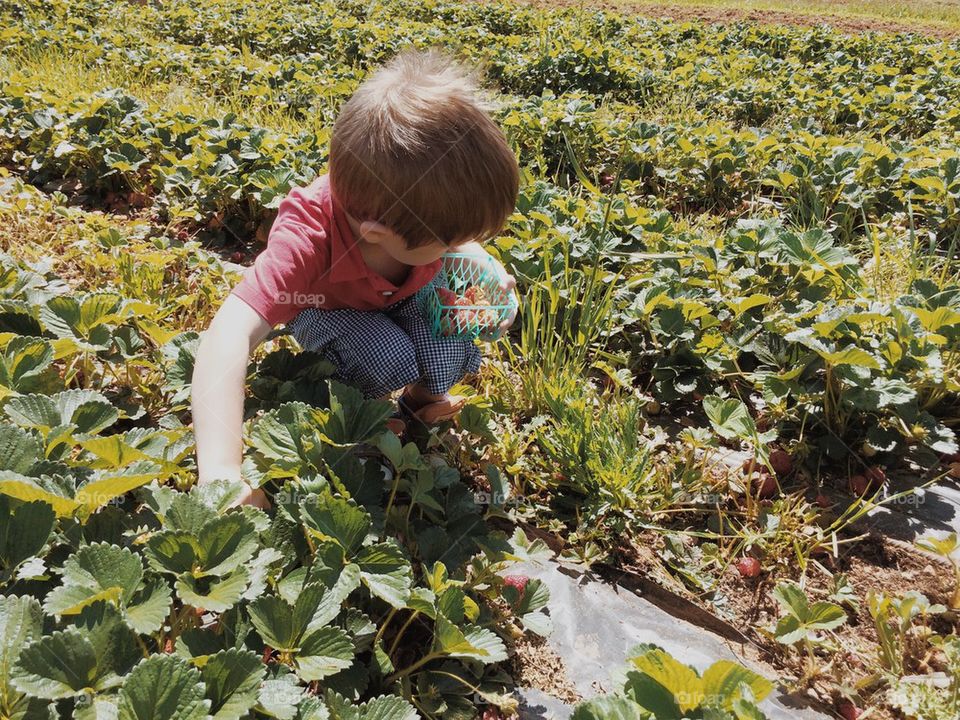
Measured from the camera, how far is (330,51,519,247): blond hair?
5.05 feet

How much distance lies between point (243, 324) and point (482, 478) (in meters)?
0.86

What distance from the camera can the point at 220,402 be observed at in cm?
147

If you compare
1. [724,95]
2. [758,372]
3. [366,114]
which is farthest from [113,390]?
[724,95]

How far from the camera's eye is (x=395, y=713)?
1.18 m

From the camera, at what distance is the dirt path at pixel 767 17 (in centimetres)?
1426

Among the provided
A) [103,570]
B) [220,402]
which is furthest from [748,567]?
[103,570]

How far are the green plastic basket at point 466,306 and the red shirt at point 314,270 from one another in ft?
0.22

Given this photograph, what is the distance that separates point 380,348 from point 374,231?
41 centimetres

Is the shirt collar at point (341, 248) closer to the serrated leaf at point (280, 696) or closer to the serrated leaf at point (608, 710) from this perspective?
the serrated leaf at point (280, 696)

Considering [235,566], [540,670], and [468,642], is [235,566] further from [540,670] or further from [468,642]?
[540,670]

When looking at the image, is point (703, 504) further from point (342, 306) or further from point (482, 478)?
point (342, 306)

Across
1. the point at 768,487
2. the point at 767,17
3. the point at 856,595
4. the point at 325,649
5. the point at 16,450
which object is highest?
the point at 767,17

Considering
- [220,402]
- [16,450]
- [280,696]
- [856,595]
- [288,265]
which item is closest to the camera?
[280,696]

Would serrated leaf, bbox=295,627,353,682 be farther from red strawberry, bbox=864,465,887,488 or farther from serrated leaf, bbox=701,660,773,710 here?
red strawberry, bbox=864,465,887,488
